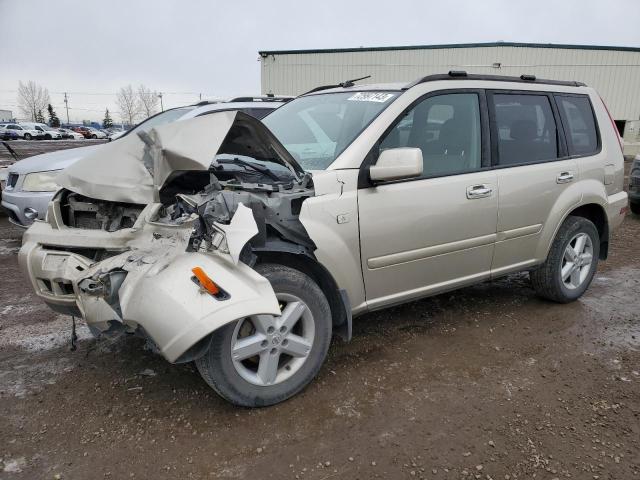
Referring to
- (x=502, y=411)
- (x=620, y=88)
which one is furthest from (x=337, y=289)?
(x=620, y=88)

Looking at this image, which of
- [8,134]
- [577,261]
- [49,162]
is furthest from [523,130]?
[8,134]

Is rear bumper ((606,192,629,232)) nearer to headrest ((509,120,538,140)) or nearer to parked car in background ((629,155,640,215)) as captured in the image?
headrest ((509,120,538,140))

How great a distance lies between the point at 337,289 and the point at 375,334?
0.93 metres

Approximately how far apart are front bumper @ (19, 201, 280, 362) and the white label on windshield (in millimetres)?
1544

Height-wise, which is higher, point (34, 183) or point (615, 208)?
point (34, 183)

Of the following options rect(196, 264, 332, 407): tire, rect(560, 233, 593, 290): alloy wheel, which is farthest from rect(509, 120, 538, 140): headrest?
rect(196, 264, 332, 407): tire

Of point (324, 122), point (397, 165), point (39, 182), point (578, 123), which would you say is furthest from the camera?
point (39, 182)

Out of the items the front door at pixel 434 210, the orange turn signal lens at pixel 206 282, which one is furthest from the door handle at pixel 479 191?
the orange turn signal lens at pixel 206 282

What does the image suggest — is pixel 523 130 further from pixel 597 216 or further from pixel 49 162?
pixel 49 162

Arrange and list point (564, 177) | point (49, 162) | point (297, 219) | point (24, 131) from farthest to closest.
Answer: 1. point (24, 131)
2. point (49, 162)
3. point (564, 177)
4. point (297, 219)

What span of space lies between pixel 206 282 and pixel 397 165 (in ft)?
4.18

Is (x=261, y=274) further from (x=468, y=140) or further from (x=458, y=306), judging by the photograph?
(x=458, y=306)

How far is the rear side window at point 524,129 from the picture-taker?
3.55 metres

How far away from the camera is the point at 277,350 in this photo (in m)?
2.59
